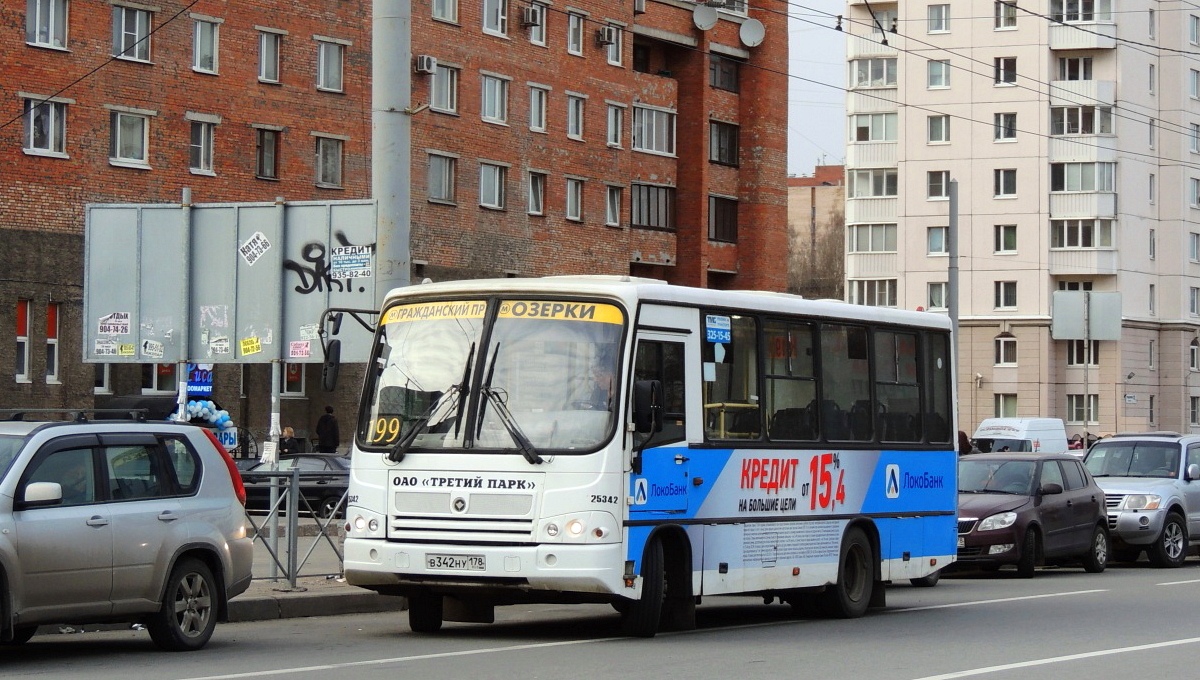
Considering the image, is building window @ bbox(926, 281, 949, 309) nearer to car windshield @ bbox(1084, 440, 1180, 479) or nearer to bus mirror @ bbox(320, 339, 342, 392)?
car windshield @ bbox(1084, 440, 1180, 479)

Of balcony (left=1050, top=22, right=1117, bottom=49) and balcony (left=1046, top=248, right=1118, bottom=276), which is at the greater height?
balcony (left=1050, top=22, right=1117, bottom=49)

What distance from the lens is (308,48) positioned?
168 feet

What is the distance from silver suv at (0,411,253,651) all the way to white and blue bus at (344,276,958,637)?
3.67ft

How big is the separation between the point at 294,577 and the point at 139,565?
5.02 m

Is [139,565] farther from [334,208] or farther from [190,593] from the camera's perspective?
[334,208]

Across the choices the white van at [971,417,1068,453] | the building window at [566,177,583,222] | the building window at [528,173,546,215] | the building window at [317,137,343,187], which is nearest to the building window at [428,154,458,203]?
the building window at [317,137,343,187]

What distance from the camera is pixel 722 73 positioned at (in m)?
67.8

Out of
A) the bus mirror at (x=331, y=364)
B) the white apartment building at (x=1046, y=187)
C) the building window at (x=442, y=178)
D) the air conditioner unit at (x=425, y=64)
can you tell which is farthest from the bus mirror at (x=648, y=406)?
the white apartment building at (x=1046, y=187)

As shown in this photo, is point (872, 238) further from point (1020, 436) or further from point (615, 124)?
point (1020, 436)

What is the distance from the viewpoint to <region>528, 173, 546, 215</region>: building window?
59.3 m

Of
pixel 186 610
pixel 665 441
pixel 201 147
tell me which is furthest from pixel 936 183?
pixel 186 610

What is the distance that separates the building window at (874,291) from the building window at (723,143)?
2469cm

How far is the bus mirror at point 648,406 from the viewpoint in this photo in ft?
45.8

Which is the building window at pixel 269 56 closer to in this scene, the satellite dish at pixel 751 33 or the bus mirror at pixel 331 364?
the satellite dish at pixel 751 33
